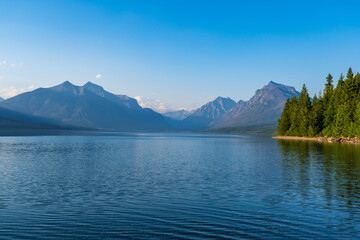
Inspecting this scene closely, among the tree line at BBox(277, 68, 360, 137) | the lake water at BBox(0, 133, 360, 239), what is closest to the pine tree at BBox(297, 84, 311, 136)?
the tree line at BBox(277, 68, 360, 137)

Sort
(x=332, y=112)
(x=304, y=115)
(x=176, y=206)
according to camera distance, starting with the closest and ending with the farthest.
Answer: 1. (x=176, y=206)
2. (x=332, y=112)
3. (x=304, y=115)

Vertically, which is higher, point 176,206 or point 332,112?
point 332,112

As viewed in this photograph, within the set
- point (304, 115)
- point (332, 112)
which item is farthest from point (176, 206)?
point (304, 115)

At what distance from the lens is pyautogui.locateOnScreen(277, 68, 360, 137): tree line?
140 metres

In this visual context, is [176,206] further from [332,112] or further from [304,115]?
[304,115]

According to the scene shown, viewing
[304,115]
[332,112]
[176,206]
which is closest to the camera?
[176,206]

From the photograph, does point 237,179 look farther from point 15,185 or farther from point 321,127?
point 321,127

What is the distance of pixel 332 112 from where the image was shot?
159m

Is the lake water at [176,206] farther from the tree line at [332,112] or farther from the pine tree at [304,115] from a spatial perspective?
the pine tree at [304,115]

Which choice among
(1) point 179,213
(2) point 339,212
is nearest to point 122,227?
(1) point 179,213

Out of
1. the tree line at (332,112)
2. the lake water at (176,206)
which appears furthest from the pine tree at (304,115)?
the lake water at (176,206)

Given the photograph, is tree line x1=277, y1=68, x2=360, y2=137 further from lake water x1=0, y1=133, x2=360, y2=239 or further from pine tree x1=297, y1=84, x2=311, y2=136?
lake water x1=0, y1=133, x2=360, y2=239

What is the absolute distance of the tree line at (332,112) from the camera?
139875mm

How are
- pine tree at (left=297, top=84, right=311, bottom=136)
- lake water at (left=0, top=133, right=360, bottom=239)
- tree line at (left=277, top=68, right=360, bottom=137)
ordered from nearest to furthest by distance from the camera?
lake water at (left=0, top=133, right=360, bottom=239) < tree line at (left=277, top=68, right=360, bottom=137) < pine tree at (left=297, top=84, right=311, bottom=136)
